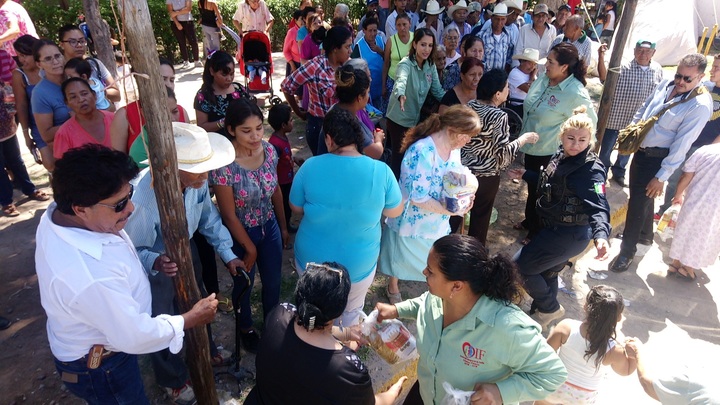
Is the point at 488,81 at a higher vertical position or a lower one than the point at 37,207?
higher

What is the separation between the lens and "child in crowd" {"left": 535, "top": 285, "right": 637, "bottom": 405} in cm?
264

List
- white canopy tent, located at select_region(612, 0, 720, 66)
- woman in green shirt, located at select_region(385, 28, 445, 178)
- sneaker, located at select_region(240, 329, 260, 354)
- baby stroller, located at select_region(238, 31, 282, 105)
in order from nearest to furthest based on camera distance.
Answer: sneaker, located at select_region(240, 329, 260, 354) → woman in green shirt, located at select_region(385, 28, 445, 178) → baby stroller, located at select_region(238, 31, 282, 105) → white canopy tent, located at select_region(612, 0, 720, 66)

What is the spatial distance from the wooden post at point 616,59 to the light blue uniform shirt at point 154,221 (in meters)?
4.52

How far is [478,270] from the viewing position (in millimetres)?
2062

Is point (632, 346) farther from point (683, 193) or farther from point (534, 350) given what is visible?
point (683, 193)

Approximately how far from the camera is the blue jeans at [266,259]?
3.25m

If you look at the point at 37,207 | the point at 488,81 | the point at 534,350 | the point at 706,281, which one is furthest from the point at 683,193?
the point at 37,207

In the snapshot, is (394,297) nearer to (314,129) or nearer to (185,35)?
(314,129)

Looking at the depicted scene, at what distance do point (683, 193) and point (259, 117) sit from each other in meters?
4.18

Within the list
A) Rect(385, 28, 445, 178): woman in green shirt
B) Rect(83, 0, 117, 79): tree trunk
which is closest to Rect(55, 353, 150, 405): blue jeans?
Rect(385, 28, 445, 178): woman in green shirt

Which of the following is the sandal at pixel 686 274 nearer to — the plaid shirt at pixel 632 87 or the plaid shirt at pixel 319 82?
the plaid shirt at pixel 632 87

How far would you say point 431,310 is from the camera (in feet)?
7.70

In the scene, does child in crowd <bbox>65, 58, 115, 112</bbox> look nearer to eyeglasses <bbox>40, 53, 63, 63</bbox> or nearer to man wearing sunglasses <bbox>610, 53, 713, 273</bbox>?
eyeglasses <bbox>40, 53, 63, 63</bbox>

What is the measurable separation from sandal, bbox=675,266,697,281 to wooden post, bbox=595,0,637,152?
1582 millimetres
